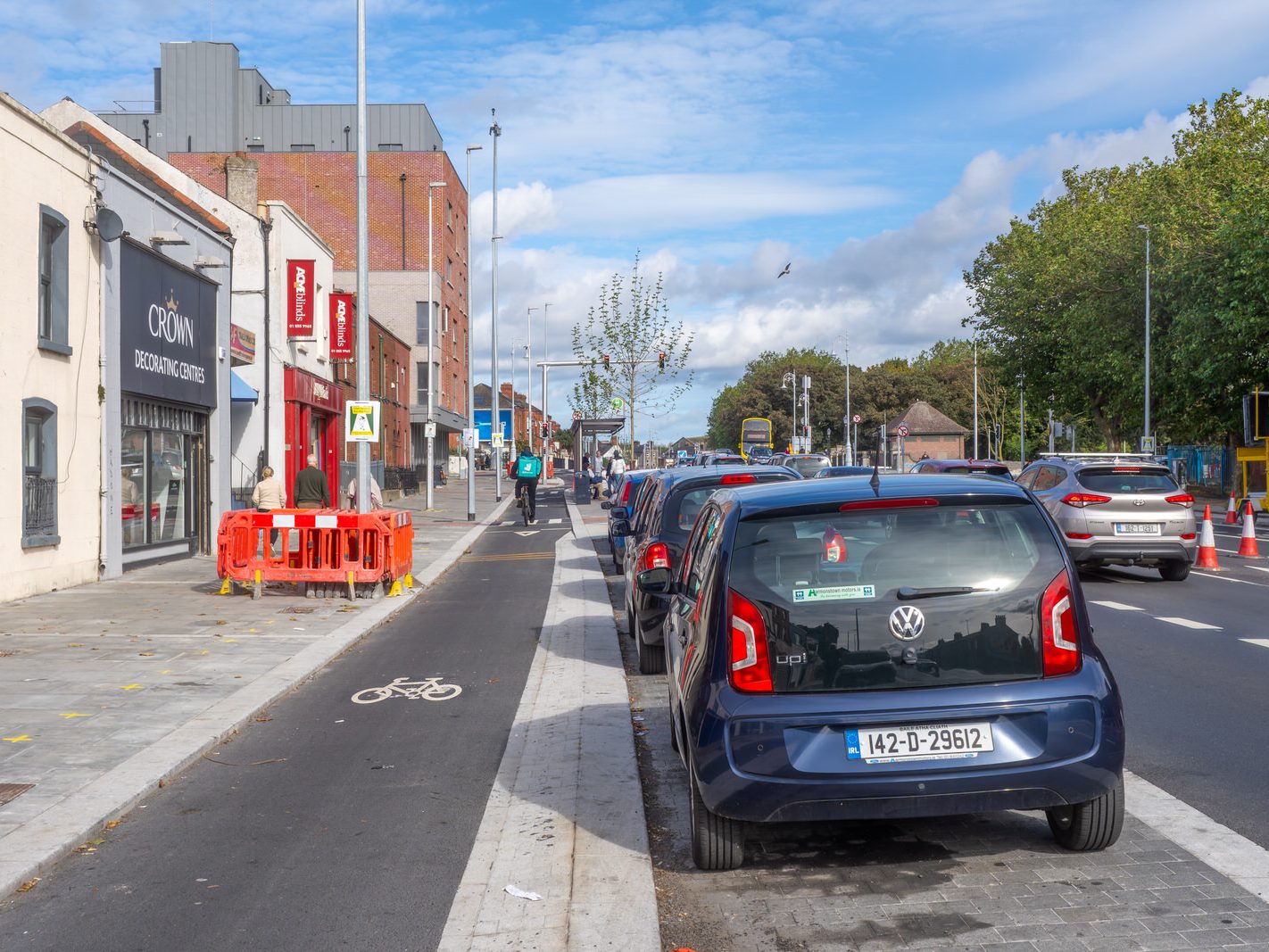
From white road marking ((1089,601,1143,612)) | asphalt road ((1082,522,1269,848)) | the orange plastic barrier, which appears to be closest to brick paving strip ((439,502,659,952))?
asphalt road ((1082,522,1269,848))

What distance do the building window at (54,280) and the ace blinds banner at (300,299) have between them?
1330cm

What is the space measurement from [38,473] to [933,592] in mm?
13621

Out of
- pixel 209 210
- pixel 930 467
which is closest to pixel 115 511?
pixel 209 210

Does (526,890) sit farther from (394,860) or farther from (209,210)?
(209,210)

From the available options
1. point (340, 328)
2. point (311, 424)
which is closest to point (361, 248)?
point (311, 424)

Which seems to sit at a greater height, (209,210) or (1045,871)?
(209,210)

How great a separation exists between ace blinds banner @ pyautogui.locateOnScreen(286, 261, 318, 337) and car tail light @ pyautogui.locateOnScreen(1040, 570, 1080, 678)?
26.5 meters

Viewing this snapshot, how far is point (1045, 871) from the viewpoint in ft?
15.8

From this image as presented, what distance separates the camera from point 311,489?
2022 centimetres

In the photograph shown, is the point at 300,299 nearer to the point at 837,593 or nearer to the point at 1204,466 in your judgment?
the point at 837,593

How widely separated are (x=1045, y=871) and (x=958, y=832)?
1.87ft

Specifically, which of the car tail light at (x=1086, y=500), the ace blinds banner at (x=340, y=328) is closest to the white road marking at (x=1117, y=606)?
the car tail light at (x=1086, y=500)

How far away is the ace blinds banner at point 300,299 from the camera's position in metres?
29.4

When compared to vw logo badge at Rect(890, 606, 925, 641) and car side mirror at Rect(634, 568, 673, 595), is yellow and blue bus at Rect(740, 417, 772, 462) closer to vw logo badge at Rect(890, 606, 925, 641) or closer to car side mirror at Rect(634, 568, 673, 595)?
car side mirror at Rect(634, 568, 673, 595)
